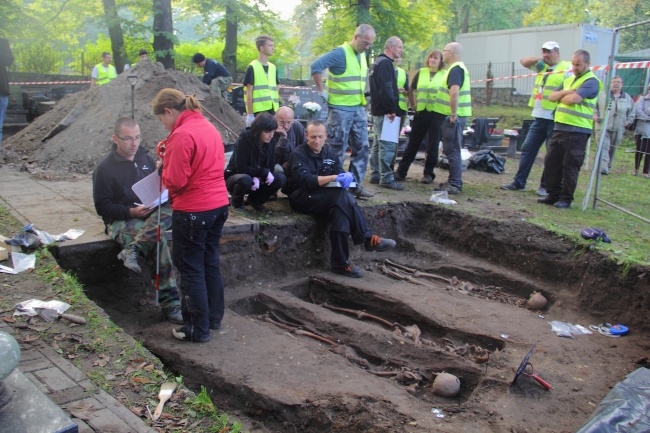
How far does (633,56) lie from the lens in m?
20.4

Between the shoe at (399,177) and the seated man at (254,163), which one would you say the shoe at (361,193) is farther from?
the shoe at (399,177)

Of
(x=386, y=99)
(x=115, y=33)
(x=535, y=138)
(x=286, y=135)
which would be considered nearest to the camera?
(x=286, y=135)

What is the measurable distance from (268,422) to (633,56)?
21044 millimetres

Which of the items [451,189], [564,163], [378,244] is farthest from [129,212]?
[564,163]

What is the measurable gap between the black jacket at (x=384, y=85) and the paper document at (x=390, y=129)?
0.16 metres

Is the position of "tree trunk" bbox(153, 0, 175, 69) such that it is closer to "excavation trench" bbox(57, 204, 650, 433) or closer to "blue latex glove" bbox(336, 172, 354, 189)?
"excavation trench" bbox(57, 204, 650, 433)

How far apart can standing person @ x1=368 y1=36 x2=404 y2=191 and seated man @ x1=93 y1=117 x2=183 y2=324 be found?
3940mm

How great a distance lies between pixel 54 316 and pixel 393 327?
3046 mm

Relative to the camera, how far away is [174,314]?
518 cm

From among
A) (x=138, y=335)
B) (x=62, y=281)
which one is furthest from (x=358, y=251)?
(x=62, y=281)

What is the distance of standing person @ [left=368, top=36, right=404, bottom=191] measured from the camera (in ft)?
26.7

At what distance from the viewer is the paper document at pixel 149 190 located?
16.1 ft

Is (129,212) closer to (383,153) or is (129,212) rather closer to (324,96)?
(324,96)

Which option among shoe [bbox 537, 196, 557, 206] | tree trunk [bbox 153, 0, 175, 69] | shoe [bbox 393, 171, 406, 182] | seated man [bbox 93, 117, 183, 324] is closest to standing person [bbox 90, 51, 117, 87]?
tree trunk [bbox 153, 0, 175, 69]
